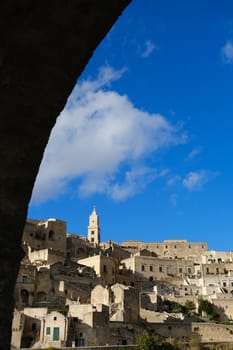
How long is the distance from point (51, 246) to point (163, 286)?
51.4ft

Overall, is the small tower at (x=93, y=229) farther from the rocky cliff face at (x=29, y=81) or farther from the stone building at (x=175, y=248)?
the rocky cliff face at (x=29, y=81)

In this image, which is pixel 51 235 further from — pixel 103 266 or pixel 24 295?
pixel 24 295

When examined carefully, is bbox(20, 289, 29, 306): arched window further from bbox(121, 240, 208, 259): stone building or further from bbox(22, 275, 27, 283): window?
bbox(121, 240, 208, 259): stone building

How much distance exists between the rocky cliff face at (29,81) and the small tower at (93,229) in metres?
78.3

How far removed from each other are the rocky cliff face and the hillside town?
2971 centimetres

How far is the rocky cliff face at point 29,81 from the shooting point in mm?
3031

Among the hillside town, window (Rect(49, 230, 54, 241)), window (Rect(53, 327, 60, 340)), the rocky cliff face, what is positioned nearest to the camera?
the rocky cliff face

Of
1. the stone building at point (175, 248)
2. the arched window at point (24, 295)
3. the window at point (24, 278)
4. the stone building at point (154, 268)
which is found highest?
the stone building at point (175, 248)

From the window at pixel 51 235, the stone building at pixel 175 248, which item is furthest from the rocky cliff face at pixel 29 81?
the stone building at pixel 175 248

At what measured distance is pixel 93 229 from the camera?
83875 mm

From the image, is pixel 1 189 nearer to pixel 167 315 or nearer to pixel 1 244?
pixel 1 244

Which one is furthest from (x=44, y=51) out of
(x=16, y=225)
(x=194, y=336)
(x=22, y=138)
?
(x=194, y=336)

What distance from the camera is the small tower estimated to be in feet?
270

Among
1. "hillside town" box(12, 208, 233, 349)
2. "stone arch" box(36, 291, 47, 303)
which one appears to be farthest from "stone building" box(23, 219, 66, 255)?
"stone arch" box(36, 291, 47, 303)
